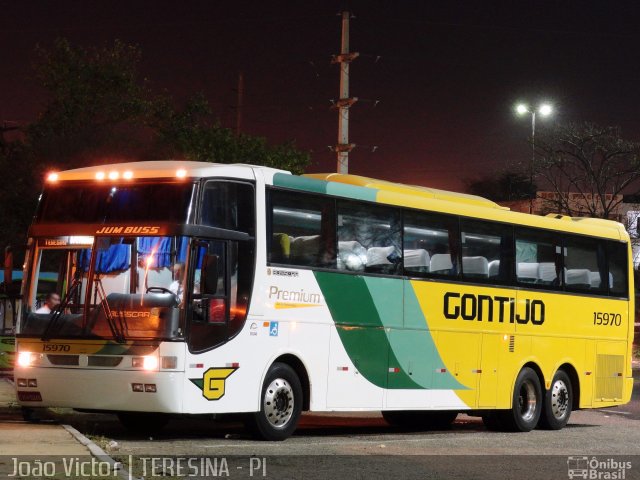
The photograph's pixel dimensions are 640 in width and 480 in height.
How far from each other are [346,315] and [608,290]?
7.30m

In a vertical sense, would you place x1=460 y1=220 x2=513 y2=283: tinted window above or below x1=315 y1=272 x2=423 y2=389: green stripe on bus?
above

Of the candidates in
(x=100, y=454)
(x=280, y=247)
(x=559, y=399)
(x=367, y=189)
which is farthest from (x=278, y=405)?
(x=559, y=399)

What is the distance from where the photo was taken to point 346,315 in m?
16.7

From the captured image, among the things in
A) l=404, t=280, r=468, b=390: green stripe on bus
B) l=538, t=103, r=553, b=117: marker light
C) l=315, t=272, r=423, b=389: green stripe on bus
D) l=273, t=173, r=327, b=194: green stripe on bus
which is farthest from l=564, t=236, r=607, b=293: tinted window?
l=538, t=103, r=553, b=117: marker light

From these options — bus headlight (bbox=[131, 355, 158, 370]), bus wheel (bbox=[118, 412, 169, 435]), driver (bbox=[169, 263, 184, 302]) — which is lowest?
bus wheel (bbox=[118, 412, 169, 435])

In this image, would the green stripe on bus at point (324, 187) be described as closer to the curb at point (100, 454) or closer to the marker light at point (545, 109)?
the curb at point (100, 454)

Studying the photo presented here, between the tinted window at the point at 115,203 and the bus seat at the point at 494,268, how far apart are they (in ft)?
21.0

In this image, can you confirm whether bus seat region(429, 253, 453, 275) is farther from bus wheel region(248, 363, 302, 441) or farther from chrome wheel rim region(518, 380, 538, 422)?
bus wheel region(248, 363, 302, 441)

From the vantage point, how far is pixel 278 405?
15562mm

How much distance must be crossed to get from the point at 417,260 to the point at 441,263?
623 millimetres

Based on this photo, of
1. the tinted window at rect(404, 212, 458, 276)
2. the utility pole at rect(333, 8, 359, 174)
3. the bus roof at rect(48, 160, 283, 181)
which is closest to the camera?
the bus roof at rect(48, 160, 283, 181)

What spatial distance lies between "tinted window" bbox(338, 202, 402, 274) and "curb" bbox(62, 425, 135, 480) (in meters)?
4.39

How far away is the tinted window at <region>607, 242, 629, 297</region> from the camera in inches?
882

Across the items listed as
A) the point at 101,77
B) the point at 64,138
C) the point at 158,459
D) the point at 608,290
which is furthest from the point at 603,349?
the point at 101,77
